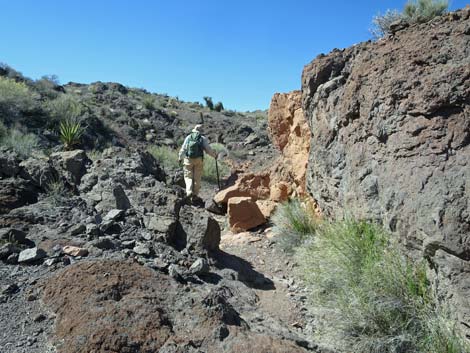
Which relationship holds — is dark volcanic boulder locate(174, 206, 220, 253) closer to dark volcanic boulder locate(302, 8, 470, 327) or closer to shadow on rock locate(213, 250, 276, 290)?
shadow on rock locate(213, 250, 276, 290)

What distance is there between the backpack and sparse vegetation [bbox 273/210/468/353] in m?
5.03

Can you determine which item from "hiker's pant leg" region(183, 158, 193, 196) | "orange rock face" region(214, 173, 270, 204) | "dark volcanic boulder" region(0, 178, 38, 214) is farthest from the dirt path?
"dark volcanic boulder" region(0, 178, 38, 214)

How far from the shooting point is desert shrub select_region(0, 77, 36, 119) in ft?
51.2

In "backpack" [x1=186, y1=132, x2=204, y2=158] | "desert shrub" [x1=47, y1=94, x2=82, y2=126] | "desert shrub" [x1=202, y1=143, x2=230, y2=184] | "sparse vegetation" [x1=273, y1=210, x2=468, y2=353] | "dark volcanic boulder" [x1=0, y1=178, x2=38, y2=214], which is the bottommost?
"sparse vegetation" [x1=273, y1=210, x2=468, y2=353]

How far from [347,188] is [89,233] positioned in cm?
310

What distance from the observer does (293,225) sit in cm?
656

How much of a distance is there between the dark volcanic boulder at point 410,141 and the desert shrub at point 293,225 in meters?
0.56

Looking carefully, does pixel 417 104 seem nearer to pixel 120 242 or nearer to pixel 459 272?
pixel 459 272

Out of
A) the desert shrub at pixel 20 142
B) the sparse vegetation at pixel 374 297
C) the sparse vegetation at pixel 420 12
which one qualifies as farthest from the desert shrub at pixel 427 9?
the desert shrub at pixel 20 142

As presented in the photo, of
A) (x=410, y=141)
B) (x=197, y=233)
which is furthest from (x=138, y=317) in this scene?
(x=410, y=141)

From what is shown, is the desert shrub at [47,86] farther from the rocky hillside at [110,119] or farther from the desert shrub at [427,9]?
the desert shrub at [427,9]

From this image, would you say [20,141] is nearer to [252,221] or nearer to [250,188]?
[250,188]

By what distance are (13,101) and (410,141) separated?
16389mm

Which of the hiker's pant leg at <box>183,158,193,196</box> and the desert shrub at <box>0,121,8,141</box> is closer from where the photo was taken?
the hiker's pant leg at <box>183,158,193,196</box>
